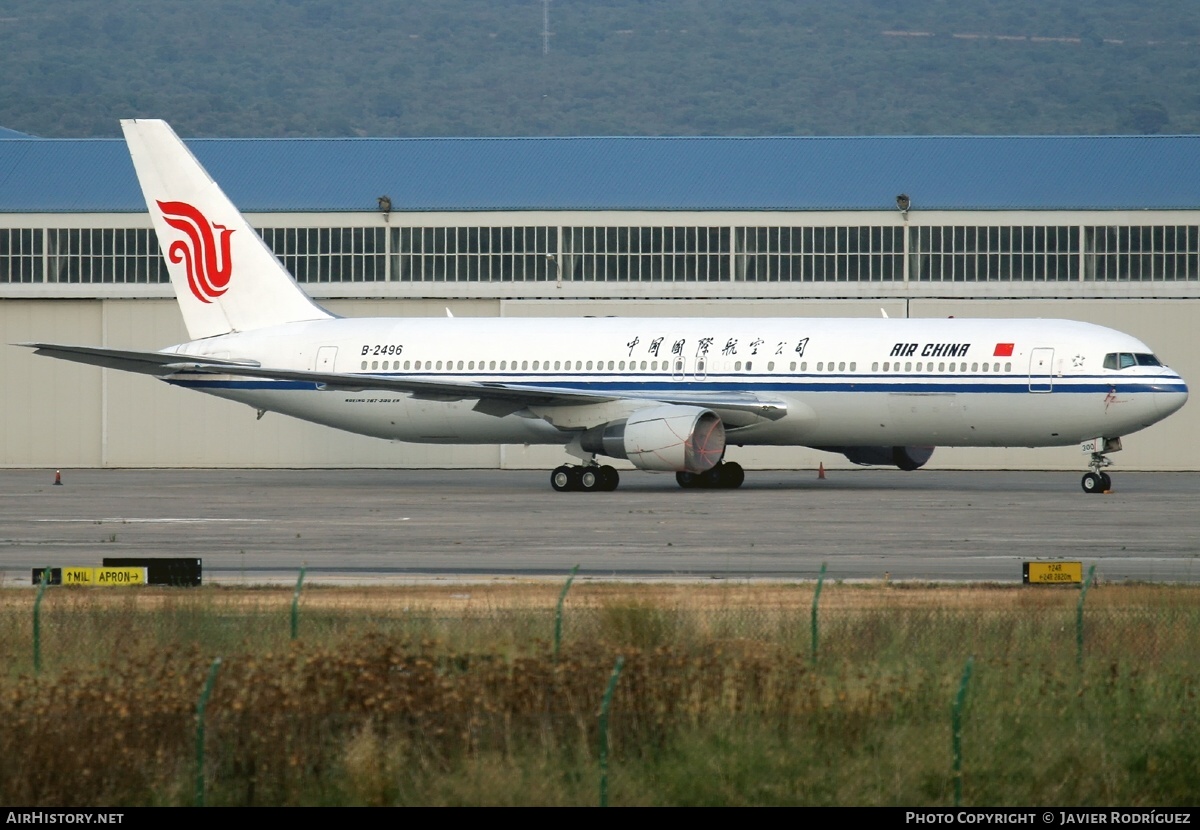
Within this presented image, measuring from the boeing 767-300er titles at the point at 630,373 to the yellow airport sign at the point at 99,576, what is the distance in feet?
64.7

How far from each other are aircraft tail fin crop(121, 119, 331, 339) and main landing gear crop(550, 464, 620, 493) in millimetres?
9706

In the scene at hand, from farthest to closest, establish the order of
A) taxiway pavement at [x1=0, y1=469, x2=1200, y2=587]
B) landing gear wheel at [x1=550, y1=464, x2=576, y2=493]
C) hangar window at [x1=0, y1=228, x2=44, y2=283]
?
1. hangar window at [x1=0, y1=228, x2=44, y2=283]
2. landing gear wheel at [x1=550, y1=464, x2=576, y2=493]
3. taxiway pavement at [x1=0, y1=469, x2=1200, y2=587]

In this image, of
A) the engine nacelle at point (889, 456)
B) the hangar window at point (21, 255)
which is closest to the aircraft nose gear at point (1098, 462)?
the engine nacelle at point (889, 456)

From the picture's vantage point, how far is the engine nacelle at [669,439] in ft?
131

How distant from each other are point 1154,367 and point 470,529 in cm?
1757

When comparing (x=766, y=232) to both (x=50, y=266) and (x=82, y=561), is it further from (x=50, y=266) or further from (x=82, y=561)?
(x=82, y=561)

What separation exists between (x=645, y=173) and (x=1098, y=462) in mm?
24166

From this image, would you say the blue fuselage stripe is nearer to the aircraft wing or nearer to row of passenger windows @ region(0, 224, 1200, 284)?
the aircraft wing

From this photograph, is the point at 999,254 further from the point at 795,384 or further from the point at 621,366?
the point at 621,366

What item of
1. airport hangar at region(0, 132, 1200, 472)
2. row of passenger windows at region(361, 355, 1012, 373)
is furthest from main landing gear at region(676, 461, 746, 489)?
airport hangar at region(0, 132, 1200, 472)

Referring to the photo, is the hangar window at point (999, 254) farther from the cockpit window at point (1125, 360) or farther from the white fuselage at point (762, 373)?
the cockpit window at point (1125, 360)

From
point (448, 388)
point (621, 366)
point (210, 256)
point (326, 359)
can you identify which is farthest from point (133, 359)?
point (621, 366)

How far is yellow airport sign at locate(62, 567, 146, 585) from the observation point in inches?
824

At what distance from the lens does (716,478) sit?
43.8 metres
